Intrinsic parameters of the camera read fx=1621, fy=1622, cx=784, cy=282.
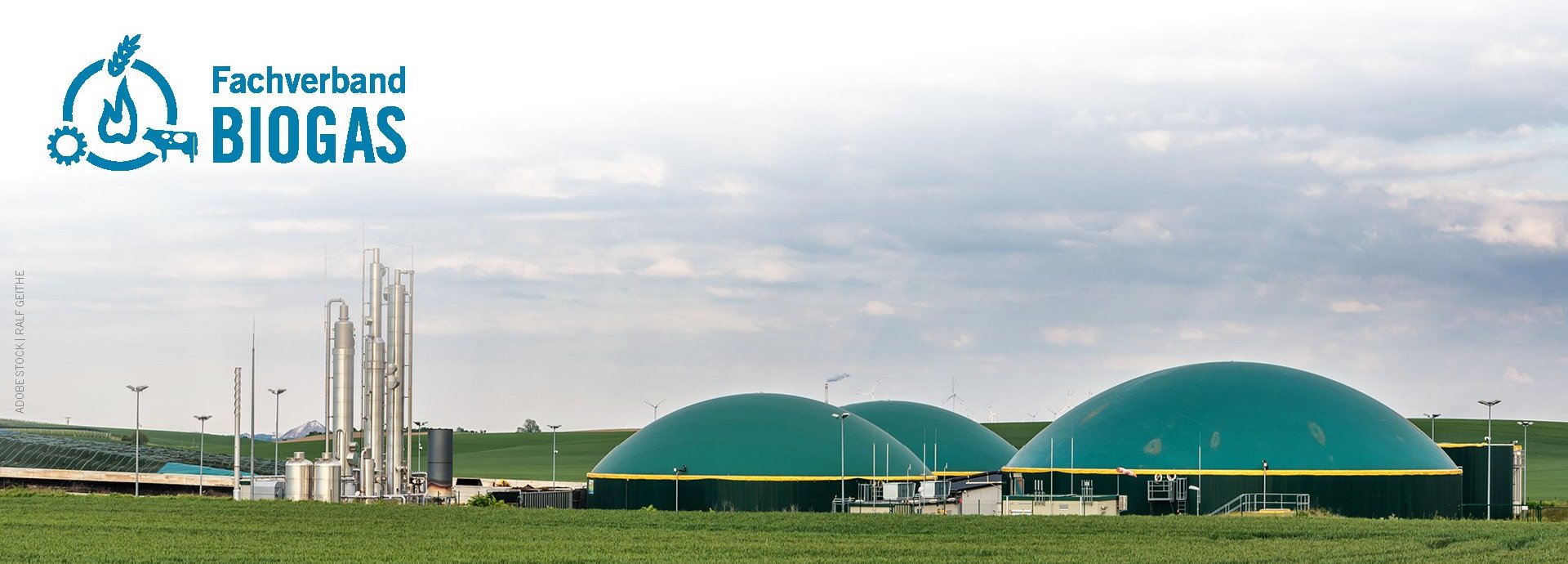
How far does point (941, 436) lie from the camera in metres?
112

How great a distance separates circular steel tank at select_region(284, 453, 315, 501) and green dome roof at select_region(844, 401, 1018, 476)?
42.7 m

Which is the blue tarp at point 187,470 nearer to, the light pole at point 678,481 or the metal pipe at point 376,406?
the metal pipe at point 376,406

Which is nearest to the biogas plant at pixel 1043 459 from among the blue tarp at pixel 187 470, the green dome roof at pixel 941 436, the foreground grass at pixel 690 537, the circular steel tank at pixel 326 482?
the circular steel tank at pixel 326 482

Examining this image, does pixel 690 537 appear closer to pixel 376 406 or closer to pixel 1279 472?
pixel 376 406

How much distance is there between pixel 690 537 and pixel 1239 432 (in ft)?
111

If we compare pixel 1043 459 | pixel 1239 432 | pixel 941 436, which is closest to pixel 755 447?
pixel 1043 459

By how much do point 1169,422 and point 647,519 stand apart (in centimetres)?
2899

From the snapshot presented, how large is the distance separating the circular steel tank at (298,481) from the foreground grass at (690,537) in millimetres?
4877

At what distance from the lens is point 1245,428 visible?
75.8m

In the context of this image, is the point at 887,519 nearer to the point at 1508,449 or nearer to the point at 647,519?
the point at 647,519

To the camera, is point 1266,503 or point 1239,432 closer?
point 1266,503

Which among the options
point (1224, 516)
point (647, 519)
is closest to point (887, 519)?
point (647, 519)

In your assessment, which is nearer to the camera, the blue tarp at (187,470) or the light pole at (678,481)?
the light pole at (678,481)

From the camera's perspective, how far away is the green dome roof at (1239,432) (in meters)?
74.2
